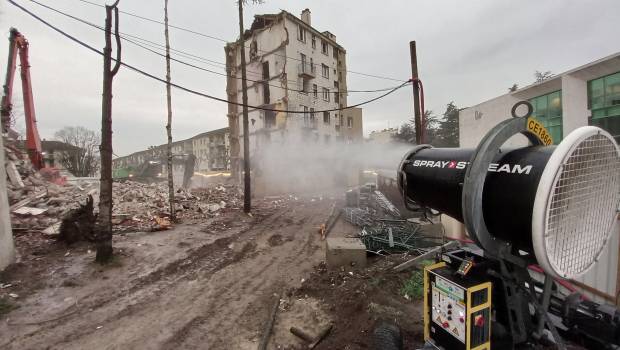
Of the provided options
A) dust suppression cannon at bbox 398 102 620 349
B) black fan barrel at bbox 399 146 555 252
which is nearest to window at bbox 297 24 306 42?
black fan barrel at bbox 399 146 555 252

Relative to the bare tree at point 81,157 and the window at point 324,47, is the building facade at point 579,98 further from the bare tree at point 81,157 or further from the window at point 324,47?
the bare tree at point 81,157

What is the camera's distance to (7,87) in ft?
44.7

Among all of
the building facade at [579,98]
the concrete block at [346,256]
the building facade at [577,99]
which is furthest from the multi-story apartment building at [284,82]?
the concrete block at [346,256]

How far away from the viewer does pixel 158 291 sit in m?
6.09

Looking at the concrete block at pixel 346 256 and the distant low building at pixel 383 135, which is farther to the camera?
the distant low building at pixel 383 135

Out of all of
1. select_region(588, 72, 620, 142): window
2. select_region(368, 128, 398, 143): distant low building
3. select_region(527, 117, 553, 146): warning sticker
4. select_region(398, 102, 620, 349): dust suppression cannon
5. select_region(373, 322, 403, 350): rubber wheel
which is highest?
select_region(368, 128, 398, 143): distant low building

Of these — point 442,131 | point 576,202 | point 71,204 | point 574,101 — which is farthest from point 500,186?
point 442,131

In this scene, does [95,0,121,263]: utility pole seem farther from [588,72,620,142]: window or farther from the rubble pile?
[588,72,620,142]: window

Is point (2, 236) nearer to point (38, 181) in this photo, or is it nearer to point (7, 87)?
point (38, 181)

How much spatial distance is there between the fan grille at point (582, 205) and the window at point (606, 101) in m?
17.2

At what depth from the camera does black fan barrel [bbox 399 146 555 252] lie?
179cm

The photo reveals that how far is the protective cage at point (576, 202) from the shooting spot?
1.59 meters

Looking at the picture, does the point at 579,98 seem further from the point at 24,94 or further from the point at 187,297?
the point at 24,94

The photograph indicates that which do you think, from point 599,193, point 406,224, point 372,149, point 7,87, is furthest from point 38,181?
point 372,149
